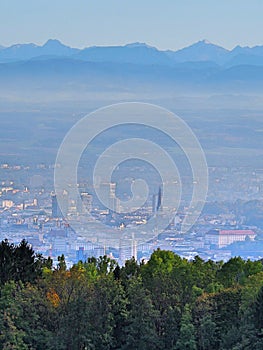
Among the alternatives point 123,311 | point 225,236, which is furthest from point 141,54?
point 123,311

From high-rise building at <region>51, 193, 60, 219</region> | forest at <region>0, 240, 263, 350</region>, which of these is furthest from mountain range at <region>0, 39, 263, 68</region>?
forest at <region>0, 240, 263, 350</region>

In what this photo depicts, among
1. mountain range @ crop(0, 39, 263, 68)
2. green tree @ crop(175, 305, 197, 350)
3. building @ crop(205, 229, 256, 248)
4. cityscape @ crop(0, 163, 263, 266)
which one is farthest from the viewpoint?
mountain range @ crop(0, 39, 263, 68)

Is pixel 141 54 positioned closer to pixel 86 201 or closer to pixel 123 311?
pixel 86 201

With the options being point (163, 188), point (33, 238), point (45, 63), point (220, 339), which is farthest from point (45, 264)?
point (45, 63)

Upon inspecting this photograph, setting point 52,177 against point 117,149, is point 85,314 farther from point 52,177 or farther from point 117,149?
point 117,149

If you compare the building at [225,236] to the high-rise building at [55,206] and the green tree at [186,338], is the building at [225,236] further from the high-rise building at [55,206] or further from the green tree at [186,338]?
the green tree at [186,338]

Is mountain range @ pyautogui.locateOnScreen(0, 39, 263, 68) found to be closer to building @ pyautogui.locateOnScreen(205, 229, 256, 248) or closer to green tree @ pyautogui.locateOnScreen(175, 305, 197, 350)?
building @ pyautogui.locateOnScreen(205, 229, 256, 248)

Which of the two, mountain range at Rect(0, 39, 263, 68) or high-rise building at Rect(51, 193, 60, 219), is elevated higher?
mountain range at Rect(0, 39, 263, 68)
